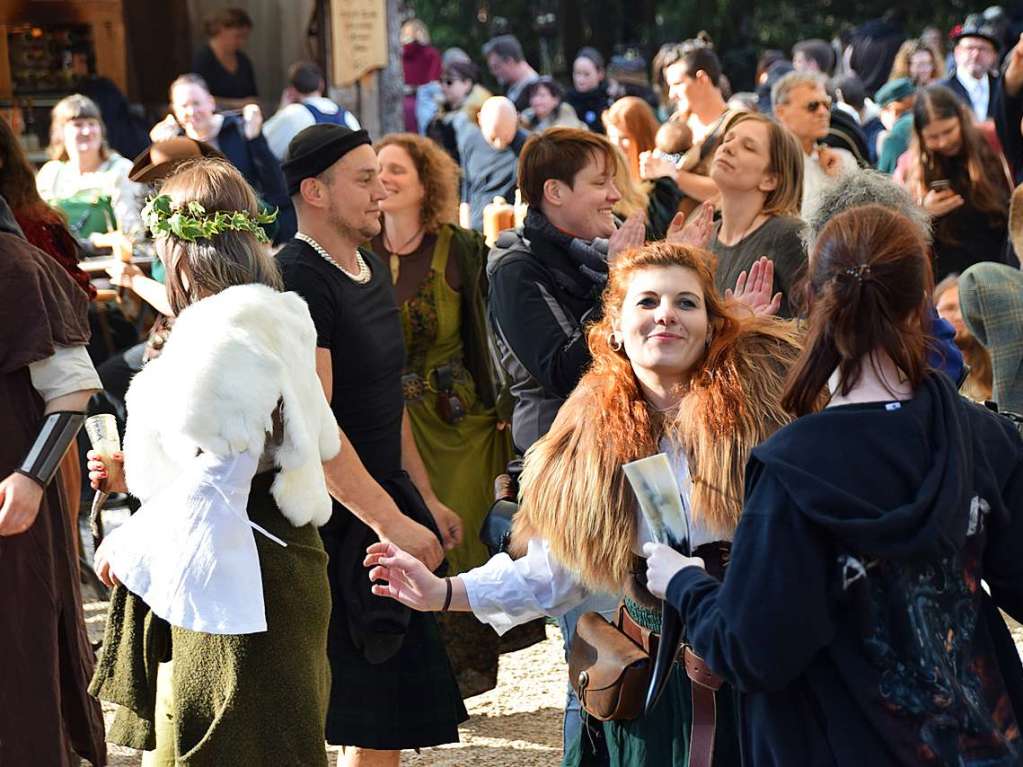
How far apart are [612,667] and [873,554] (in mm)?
796

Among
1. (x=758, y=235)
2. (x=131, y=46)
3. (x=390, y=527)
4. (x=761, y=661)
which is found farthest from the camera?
(x=131, y=46)

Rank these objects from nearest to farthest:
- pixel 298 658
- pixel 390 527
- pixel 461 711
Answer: pixel 298 658 < pixel 390 527 < pixel 461 711

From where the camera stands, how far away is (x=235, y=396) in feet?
10.0

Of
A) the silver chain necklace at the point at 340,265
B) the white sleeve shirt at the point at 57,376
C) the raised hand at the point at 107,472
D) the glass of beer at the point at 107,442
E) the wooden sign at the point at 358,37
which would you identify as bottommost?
the raised hand at the point at 107,472

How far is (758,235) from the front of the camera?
15.2 feet

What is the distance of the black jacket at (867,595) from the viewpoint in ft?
7.45

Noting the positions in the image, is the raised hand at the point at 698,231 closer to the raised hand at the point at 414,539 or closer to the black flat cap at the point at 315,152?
the black flat cap at the point at 315,152

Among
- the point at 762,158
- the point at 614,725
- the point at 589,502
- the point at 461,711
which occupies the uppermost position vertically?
the point at 762,158

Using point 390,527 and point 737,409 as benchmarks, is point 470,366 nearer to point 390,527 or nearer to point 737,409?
point 390,527

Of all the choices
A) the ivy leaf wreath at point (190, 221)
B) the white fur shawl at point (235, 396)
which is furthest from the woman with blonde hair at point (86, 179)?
the white fur shawl at point (235, 396)

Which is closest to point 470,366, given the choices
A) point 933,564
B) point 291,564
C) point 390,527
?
point 390,527

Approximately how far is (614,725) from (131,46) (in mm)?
12298

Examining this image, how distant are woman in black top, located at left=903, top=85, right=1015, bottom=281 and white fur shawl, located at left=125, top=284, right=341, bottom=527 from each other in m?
4.24

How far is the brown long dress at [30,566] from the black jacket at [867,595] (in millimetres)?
2019
